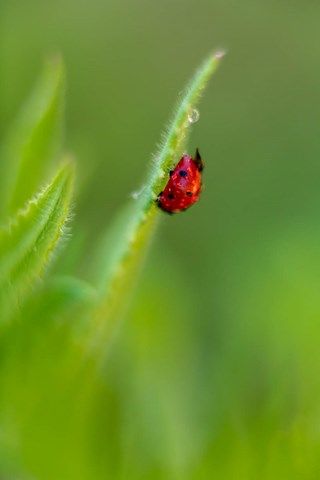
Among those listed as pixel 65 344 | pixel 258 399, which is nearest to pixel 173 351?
pixel 258 399

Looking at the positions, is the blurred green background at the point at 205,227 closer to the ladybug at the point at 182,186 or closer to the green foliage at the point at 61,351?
the green foliage at the point at 61,351

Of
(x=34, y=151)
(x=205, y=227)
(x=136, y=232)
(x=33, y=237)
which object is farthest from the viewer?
(x=205, y=227)

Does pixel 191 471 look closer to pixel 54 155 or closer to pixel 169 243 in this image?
pixel 54 155

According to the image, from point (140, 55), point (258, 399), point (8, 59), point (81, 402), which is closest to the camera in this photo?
point (81, 402)

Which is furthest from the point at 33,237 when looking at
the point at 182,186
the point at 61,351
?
the point at 182,186

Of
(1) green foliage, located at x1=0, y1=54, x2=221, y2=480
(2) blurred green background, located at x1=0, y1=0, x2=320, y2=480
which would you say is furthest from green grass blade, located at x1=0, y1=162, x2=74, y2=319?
(2) blurred green background, located at x1=0, y1=0, x2=320, y2=480

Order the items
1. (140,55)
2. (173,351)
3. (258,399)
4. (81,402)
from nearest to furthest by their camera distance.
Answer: (81,402), (258,399), (173,351), (140,55)

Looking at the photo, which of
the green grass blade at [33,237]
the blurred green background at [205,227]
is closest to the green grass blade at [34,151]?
the blurred green background at [205,227]

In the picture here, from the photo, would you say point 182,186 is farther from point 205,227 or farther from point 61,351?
point 205,227
